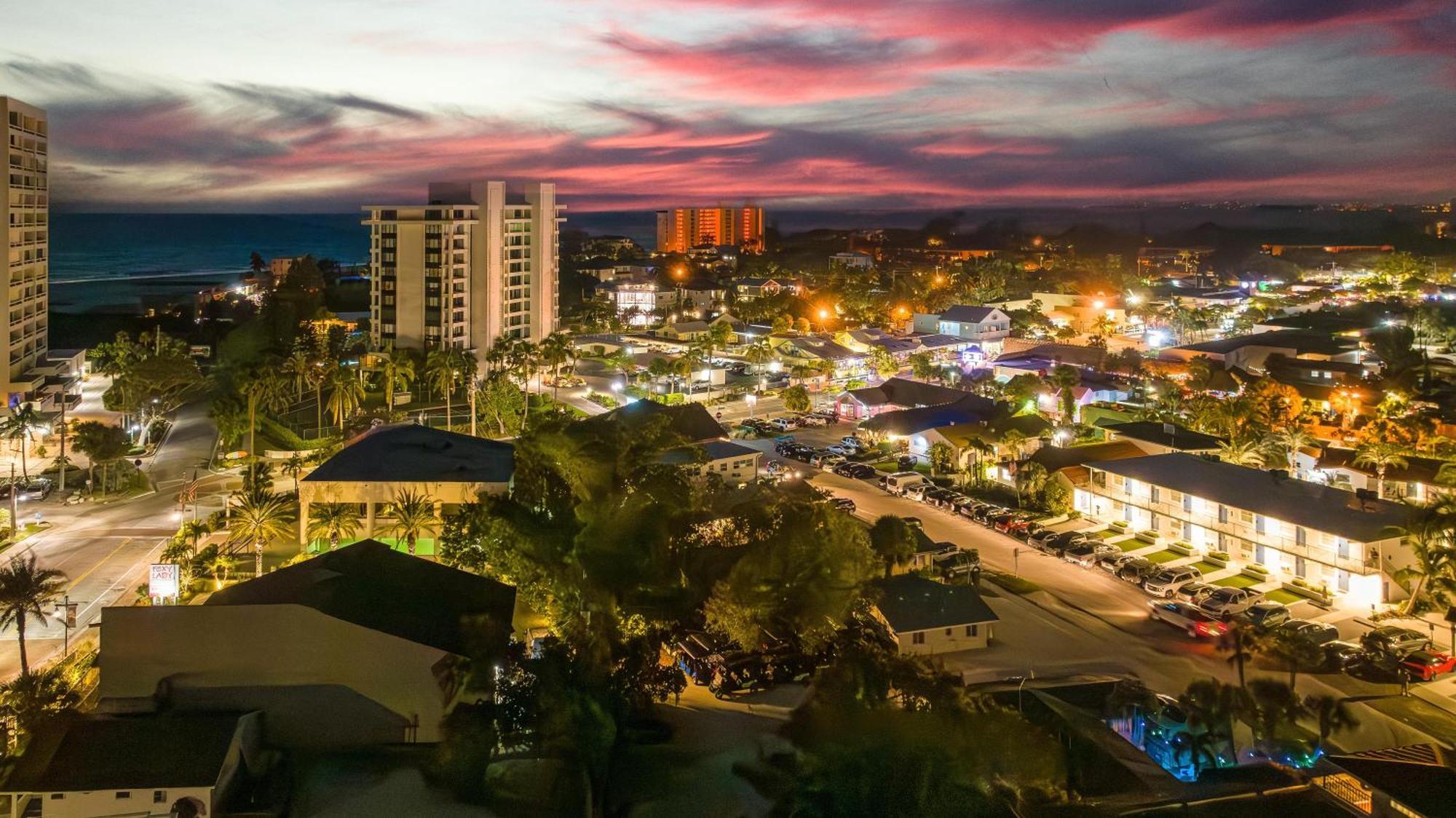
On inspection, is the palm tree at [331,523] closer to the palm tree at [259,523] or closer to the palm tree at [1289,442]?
the palm tree at [259,523]

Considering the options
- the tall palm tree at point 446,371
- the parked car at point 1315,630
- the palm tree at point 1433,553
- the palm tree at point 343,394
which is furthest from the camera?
the tall palm tree at point 446,371

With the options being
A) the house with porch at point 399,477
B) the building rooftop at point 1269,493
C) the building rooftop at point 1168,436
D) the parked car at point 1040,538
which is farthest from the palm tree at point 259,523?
the building rooftop at point 1168,436

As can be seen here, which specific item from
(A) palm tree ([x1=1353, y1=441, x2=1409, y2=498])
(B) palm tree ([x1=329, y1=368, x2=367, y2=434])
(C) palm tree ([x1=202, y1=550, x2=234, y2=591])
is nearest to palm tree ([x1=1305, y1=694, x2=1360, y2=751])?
(A) palm tree ([x1=1353, y1=441, x2=1409, y2=498])

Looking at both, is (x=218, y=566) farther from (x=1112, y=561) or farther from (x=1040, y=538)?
(x=1112, y=561)

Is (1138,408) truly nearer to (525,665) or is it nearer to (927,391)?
(927,391)

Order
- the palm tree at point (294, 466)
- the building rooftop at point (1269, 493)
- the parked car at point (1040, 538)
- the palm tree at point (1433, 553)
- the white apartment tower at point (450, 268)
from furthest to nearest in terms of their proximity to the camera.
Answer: the white apartment tower at point (450, 268), the palm tree at point (294, 466), the parked car at point (1040, 538), the building rooftop at point (1269, 493), the palm tree at point (1433, 553)

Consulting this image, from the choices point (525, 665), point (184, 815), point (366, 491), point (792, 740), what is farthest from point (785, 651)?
point (366, 491)
